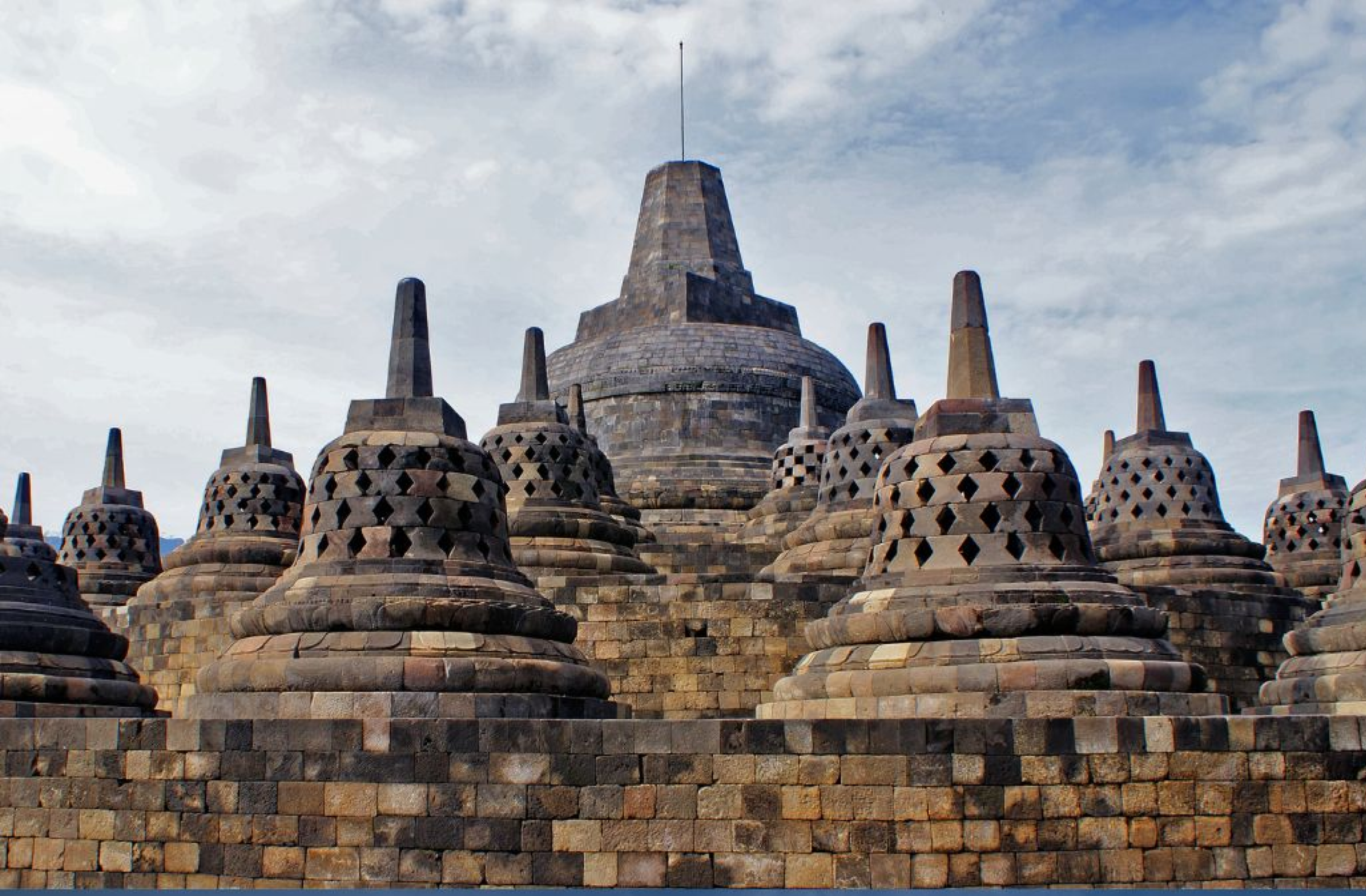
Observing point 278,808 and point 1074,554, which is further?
point 1074,554

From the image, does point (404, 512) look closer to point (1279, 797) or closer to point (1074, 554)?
point (1074, 554)

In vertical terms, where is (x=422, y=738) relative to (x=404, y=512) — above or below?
below

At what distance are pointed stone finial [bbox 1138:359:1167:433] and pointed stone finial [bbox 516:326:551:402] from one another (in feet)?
27.2

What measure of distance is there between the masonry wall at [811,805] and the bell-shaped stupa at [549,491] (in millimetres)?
7429

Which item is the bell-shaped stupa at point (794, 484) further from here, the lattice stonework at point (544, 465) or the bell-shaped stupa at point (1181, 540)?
the bell-shaped stupa at point (1181, 540)

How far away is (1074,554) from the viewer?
10.2 meters

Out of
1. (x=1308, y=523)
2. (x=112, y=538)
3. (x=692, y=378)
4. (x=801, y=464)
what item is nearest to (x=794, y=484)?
(x=801, y=464)

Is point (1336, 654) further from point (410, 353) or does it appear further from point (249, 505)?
point (249, 505)

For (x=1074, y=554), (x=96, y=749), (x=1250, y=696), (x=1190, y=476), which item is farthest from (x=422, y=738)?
(x=1190, y=476)

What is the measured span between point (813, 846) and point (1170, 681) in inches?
117

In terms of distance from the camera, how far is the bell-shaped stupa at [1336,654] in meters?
11.0

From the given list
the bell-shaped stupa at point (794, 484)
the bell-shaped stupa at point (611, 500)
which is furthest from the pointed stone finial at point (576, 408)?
the bell-shaped stupa at point (794, 484)

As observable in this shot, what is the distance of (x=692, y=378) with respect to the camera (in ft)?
82.7

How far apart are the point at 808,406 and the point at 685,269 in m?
6.51
